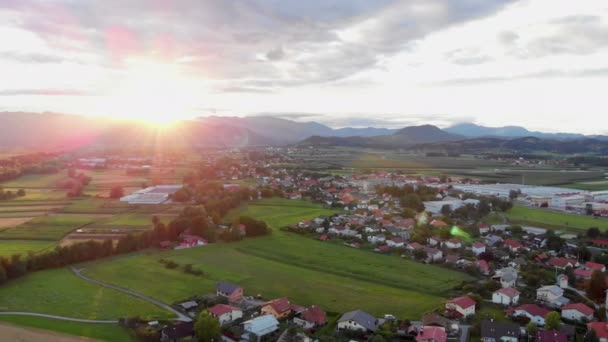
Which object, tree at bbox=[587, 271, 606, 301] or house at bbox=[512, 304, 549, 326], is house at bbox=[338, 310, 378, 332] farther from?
tree at bbox=[587, 271, 606, 301]

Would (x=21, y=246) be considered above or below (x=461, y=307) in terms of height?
below

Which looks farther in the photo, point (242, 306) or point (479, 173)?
point (479, 173)

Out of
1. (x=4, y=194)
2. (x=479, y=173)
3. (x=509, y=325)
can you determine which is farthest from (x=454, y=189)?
(x=4, y=194)

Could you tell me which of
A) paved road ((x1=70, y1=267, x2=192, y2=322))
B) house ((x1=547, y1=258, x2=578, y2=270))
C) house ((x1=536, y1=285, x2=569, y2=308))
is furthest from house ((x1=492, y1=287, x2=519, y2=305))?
paved road ((x1=70, y1=267, x2=192, y2=322))

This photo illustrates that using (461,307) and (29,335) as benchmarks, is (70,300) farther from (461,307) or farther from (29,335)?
(461,307)

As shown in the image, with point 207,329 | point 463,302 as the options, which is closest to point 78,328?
point 207,329

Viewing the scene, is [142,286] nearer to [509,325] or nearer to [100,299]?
[100,299]

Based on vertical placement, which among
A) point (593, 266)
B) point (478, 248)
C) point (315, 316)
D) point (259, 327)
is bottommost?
point (259, 327)
